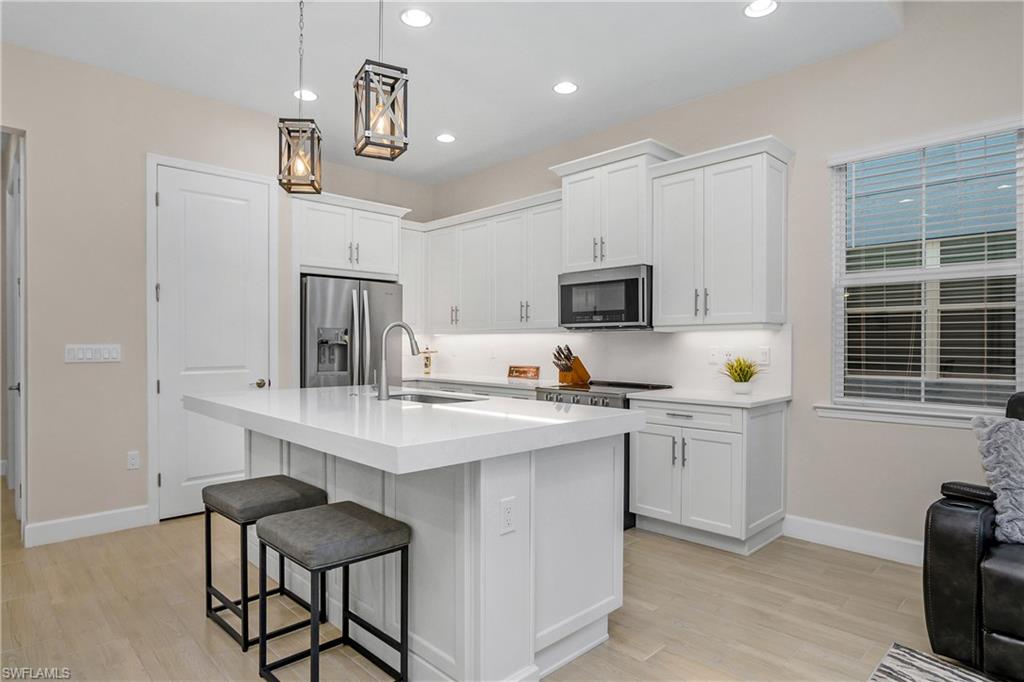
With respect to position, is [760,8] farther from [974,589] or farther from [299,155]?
[974,589]

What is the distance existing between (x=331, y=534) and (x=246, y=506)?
62 centimetres

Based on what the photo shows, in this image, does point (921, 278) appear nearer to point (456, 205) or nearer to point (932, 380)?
point (932, 380)

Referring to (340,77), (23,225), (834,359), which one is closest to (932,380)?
(834,359)

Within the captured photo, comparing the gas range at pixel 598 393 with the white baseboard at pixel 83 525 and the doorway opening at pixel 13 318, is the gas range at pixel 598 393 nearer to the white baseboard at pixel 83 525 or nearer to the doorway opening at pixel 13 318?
the white baseboard at pixel 83 525

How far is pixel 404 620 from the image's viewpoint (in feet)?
6.52

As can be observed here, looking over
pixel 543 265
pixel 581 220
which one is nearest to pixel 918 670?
pixel 581 220

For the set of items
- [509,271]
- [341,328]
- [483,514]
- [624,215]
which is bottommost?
[483,514]

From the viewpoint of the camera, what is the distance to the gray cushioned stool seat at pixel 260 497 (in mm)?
2322

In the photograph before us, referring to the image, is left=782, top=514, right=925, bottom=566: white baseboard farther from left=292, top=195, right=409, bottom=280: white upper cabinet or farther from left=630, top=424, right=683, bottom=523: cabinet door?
left=292, top=195, right=409, bottom=280: white upper cabinet

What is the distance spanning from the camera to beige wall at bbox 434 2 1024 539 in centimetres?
309

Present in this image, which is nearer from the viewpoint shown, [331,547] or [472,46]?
[331,547]

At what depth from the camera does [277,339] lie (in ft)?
15.0

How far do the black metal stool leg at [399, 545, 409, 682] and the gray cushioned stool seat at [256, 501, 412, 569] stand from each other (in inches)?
2.8

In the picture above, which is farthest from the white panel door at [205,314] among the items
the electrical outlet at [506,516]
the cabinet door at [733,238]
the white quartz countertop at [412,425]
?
the cabinet door at [733,238]
